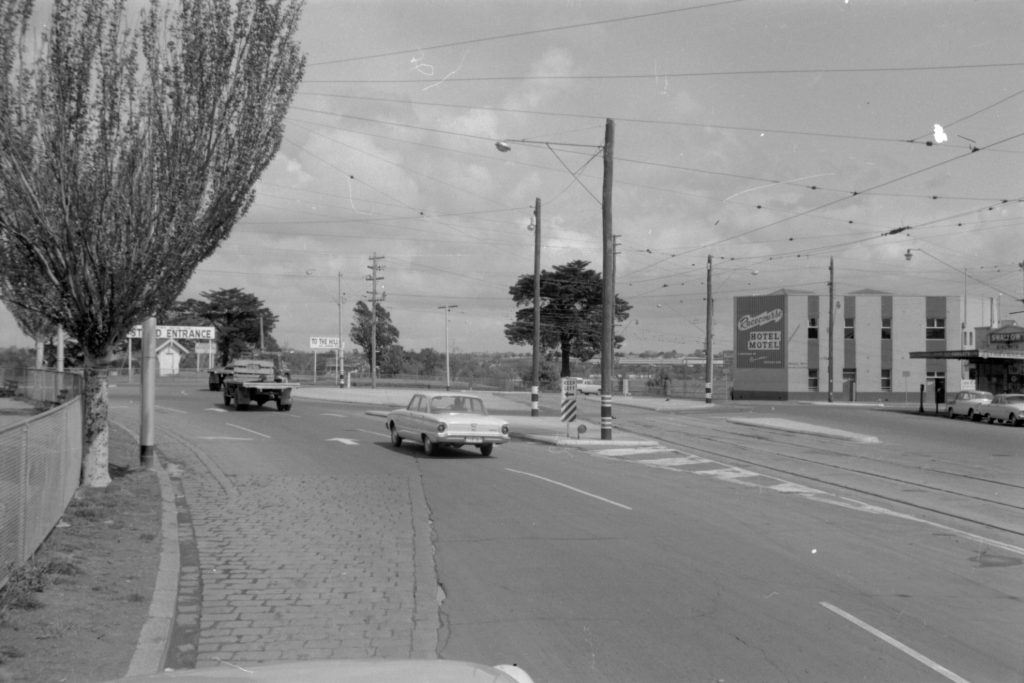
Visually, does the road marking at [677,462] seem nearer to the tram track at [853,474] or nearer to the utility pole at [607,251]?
the tram track at [853,474]

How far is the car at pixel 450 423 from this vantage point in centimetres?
1917

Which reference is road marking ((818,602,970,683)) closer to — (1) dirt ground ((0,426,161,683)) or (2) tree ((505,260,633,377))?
(1) dirt ground ((0,426,161,683))

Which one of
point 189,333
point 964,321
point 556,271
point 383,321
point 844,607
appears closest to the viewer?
point 844,607

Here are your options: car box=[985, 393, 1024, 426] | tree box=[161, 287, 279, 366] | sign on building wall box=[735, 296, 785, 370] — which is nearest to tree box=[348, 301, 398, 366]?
tree box=[161, 287, 279, 366]

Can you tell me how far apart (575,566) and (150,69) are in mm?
8406

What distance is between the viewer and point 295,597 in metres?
7.50

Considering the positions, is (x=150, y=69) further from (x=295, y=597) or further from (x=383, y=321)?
(x=383, y=321)

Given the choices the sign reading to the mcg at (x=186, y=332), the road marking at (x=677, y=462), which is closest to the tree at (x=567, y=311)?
the sign reading to the mcg at (x=186, y=332)

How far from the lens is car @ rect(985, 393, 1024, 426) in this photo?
36.9 meters

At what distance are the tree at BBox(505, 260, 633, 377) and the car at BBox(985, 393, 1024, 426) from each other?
43.1 m

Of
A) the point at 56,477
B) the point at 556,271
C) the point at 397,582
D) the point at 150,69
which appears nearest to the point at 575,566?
the point at 397,582

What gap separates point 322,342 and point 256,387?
149ft

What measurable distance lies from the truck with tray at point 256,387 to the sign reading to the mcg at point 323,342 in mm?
41901

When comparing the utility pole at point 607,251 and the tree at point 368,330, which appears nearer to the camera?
the utility pole at point 607,251
